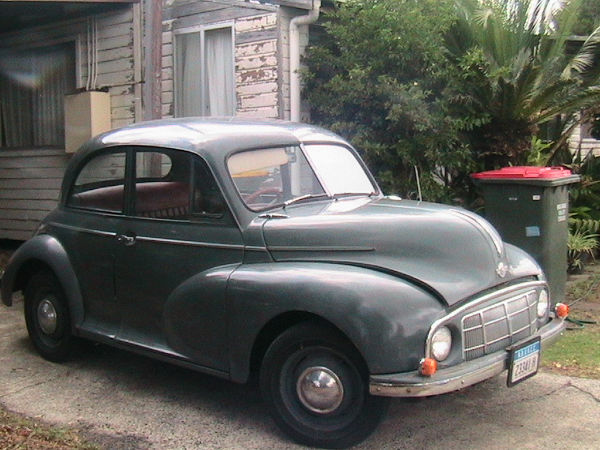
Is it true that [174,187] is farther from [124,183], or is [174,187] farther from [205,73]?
[205,73]

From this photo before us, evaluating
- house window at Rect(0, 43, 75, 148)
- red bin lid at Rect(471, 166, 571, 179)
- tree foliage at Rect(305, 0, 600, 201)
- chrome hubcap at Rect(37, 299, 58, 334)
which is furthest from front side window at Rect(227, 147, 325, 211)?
house window at Rect(0, 43, 75, 148)

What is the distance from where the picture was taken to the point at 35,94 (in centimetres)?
1076

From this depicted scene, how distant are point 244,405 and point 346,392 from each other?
1.09 metres

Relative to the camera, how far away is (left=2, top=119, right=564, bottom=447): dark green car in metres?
3.76

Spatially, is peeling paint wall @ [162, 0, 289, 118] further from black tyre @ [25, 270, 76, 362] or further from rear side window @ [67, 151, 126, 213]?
black tyre @ [25, 270, 76, 362]

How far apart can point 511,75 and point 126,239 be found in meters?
5.09

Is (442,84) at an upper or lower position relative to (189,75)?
lower

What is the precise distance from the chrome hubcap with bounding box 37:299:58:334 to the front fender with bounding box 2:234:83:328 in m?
0.32

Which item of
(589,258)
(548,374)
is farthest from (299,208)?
(589,258)

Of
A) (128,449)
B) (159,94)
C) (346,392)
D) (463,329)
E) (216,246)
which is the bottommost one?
(128,449)

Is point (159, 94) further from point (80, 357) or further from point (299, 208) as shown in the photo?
point (299, 208)

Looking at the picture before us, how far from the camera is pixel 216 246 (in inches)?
175

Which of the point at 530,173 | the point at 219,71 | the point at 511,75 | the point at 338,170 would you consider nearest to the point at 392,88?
the point at 511,75

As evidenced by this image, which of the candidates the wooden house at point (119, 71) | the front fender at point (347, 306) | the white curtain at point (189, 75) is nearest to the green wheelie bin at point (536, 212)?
the wooden house at point (119, 71)
